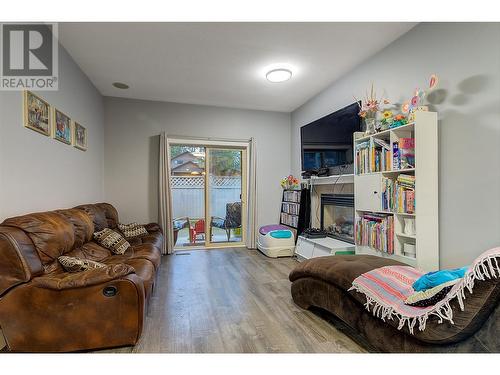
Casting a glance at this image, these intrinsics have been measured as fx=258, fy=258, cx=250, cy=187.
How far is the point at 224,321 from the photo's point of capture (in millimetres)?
2211

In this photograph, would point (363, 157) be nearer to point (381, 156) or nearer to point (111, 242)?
point (381, 156)

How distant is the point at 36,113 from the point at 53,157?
50cm

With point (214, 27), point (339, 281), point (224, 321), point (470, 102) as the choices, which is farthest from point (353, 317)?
point (214, 27)

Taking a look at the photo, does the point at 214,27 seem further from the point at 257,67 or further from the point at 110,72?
the point at 110,72

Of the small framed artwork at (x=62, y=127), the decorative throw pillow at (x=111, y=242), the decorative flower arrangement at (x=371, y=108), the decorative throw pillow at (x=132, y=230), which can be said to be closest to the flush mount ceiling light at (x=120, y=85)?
the small framed artwork at (x=62, y=127)

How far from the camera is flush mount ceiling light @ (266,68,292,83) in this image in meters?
3.36

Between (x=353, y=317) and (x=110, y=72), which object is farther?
(x=110, y=72)

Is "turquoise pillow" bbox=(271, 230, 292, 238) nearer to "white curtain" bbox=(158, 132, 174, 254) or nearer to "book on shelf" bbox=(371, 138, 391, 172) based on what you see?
"white curtain" bbox=(158, 132, 174, 254)

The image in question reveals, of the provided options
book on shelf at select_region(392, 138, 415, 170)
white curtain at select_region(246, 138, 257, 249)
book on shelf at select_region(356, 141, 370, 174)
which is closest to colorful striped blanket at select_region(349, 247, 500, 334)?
book on shelf at select_region(392, 138, 415, 170)

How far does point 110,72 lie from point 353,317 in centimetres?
399

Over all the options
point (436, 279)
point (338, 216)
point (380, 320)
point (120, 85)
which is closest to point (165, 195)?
point (120, 85)

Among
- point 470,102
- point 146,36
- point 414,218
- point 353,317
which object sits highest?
point 146,36

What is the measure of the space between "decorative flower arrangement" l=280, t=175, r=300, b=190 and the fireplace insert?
722 millimetres

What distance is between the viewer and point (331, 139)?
12.1 feet
